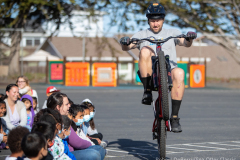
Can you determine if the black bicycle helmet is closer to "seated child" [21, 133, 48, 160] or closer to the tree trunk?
"seated child" [21, 133, 48, 160]

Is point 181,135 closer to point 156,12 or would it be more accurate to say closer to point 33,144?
point 156,12

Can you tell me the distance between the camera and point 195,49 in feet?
126

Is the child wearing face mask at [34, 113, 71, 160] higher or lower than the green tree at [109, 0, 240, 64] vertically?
lower

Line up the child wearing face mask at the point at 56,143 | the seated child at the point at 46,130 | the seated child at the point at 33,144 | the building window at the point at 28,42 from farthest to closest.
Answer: the building window at the point at 28,42
the child wearing face mask at the point at 56,143
the seated child at the point at 46,130
the seated child at the point at 33,144

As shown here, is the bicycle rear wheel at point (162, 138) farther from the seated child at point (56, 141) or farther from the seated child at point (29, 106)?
the seated child at point (29, 106)

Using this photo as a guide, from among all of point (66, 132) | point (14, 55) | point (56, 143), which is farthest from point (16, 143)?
point (14, 55)

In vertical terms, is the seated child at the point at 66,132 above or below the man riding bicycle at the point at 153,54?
below

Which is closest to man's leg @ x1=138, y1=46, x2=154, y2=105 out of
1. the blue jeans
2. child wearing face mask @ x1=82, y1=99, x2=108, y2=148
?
the blue jeans

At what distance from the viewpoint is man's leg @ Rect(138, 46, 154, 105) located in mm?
4875

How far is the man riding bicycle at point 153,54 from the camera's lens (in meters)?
4.87

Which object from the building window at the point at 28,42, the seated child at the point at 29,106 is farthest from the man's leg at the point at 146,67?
the building window at the point at 28,42

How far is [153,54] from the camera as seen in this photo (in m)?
4.91

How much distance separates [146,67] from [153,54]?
0.61 feet

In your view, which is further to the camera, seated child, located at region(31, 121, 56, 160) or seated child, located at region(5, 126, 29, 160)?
seated child, located at region(31, 121, 56, 160)
